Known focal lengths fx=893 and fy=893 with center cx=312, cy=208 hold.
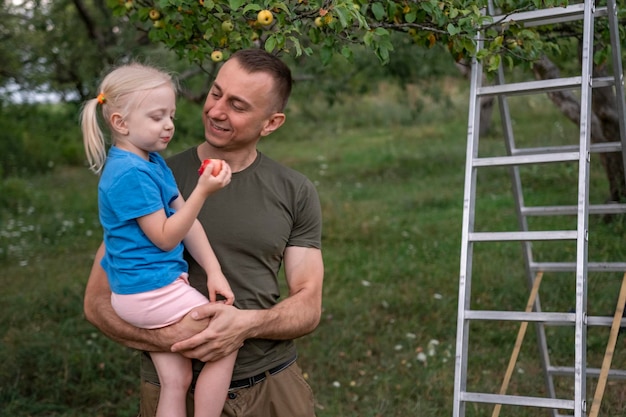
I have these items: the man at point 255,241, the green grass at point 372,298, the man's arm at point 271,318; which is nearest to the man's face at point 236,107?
the man at point 255,241

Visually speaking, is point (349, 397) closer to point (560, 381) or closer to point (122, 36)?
point (560, 381)

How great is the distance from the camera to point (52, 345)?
20.7 feet

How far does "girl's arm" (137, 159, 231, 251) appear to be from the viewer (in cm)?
273

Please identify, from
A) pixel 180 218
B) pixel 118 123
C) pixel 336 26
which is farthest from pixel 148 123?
pixel 336 26

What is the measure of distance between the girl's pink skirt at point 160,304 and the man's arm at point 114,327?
35mm

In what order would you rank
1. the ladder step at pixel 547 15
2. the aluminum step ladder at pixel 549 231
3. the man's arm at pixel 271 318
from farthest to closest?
the ladder step at pixel 547 15, the aluminum step ladder at pixel 549 231, the man's arm at pixel 271 318

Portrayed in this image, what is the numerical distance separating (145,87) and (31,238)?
24.9 feet

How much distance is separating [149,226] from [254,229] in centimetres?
45

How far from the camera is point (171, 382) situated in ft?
9.84

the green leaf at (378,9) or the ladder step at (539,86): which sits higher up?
the green leaf at (378,9)

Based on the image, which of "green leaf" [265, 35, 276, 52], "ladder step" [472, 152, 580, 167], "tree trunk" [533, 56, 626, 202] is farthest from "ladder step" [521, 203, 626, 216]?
"tree trunk" [533, 56, 626, 202]

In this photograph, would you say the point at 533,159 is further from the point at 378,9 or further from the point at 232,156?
the point at 232,156

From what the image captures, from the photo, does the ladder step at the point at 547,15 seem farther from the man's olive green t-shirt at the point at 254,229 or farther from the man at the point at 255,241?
the man's olive green t-shirt at the point at 254,229

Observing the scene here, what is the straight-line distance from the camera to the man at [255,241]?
315cm
